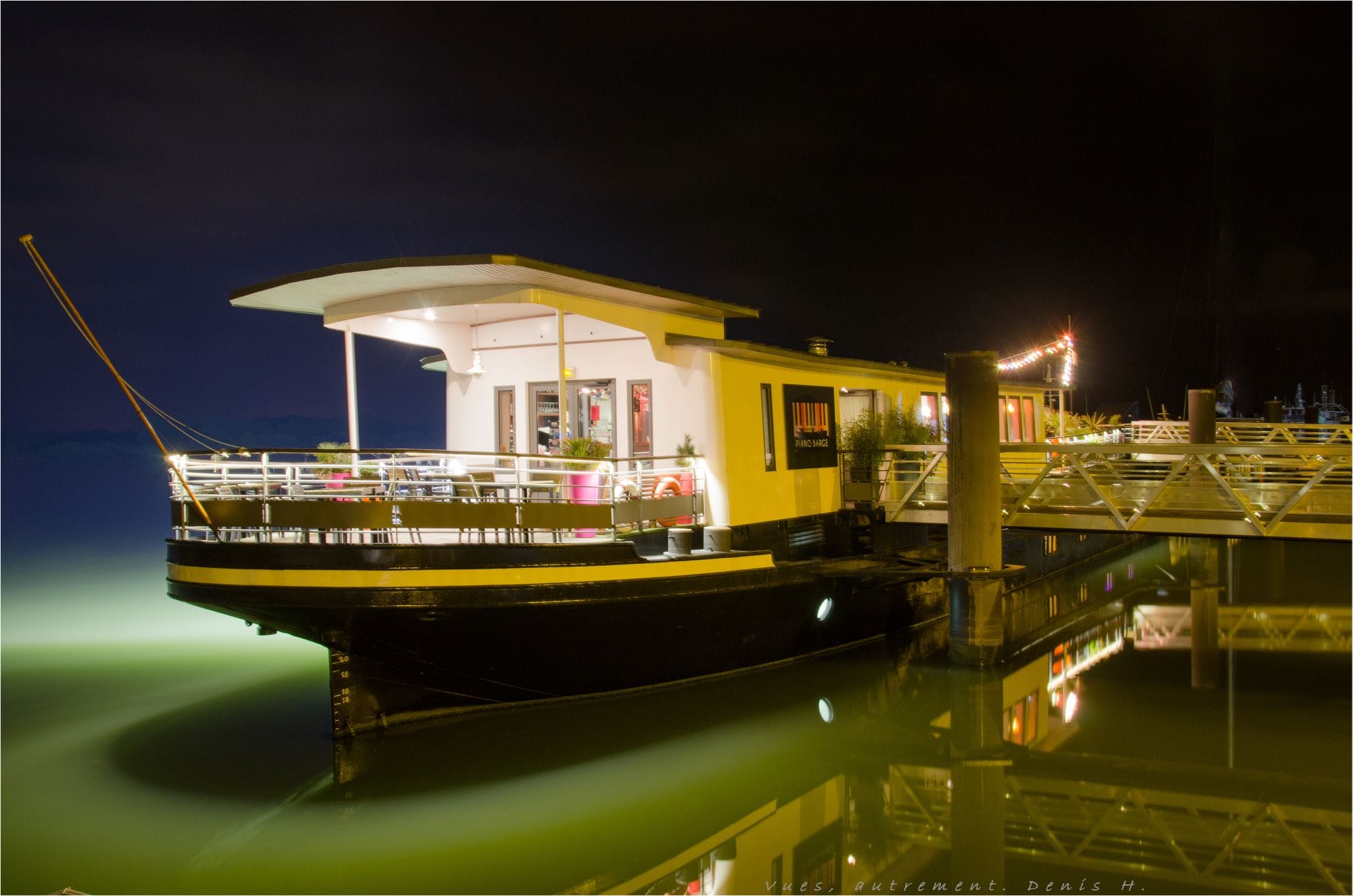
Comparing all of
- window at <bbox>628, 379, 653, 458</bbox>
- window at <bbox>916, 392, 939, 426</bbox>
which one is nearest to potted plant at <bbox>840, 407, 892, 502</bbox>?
window at <bbox>916, 392, 939, 426</bbox>

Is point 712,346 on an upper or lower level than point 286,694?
upper

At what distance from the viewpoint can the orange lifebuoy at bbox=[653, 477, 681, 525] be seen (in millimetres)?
10938

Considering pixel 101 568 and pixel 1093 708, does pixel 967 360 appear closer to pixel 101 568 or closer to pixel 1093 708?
pixel 1093 708

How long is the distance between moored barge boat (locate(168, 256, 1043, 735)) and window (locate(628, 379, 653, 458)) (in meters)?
0.03

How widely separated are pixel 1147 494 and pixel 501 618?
9299mm

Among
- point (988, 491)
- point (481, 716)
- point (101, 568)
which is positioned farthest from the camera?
point (101, 568)

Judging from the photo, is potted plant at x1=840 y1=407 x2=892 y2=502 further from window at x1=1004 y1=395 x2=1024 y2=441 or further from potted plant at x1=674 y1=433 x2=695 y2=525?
window at x1=1004 y1=395 x2=1024 y2=441

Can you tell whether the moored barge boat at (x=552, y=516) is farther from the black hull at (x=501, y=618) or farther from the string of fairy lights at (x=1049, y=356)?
the string of fairy lights at (x=1049, y=356)

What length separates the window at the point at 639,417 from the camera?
12164 mm

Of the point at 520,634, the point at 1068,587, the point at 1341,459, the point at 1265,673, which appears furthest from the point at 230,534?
the point at 1068,587

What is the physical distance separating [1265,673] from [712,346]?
8.94 m

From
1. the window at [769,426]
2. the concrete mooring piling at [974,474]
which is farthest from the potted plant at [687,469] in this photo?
the concrete mooring piling at [974,474]

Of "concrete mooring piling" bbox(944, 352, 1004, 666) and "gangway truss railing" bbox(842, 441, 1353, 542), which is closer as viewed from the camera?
"gangway truss railing" bbox(842, 441, 1353, 542)

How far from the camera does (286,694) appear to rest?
1167cm
